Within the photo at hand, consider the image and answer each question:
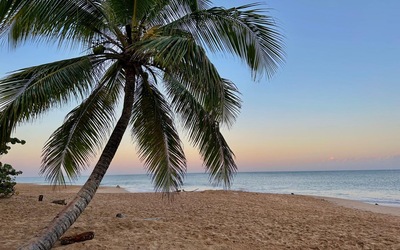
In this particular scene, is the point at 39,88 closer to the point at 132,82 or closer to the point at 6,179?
the point at 132,82

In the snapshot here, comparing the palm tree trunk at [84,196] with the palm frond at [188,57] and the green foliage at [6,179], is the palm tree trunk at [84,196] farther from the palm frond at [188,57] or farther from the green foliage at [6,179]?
the green foliage at [6,179]

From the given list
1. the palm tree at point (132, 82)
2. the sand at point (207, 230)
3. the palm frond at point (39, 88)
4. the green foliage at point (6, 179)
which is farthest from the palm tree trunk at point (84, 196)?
the green foliage at point (6, 179)

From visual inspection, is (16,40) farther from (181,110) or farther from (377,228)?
(377,228)

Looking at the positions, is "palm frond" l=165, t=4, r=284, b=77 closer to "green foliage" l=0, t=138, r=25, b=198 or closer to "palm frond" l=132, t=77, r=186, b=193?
"palm frond" l=132, t=77, r=186, b=193

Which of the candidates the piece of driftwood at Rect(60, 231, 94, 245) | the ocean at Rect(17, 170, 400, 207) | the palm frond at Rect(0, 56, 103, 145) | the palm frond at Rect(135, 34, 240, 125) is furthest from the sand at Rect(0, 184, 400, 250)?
the palm frond at Rect(135, 34, 240, 125)

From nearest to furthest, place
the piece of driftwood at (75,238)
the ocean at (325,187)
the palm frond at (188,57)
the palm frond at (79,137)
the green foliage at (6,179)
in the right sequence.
Result: 1. the palm frond at (188,57)
2. the piece of driftwood at (75,238)
3. the palm frond at (79,137)
4. the green foliage at (6,179)
5. the ocean at (325,187)

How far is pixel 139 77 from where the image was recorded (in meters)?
5.75

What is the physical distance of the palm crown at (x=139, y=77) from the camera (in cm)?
409

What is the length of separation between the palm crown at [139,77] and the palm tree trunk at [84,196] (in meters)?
0.03

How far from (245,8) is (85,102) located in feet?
10.0

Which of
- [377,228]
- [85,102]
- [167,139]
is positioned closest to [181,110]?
[167,139]

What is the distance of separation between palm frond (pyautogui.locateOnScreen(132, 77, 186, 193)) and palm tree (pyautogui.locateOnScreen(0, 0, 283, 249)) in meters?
0.02

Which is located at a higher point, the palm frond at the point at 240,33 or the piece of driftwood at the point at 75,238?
the palm frond at the point at 240,33

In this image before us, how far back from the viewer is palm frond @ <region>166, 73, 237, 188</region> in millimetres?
5457
